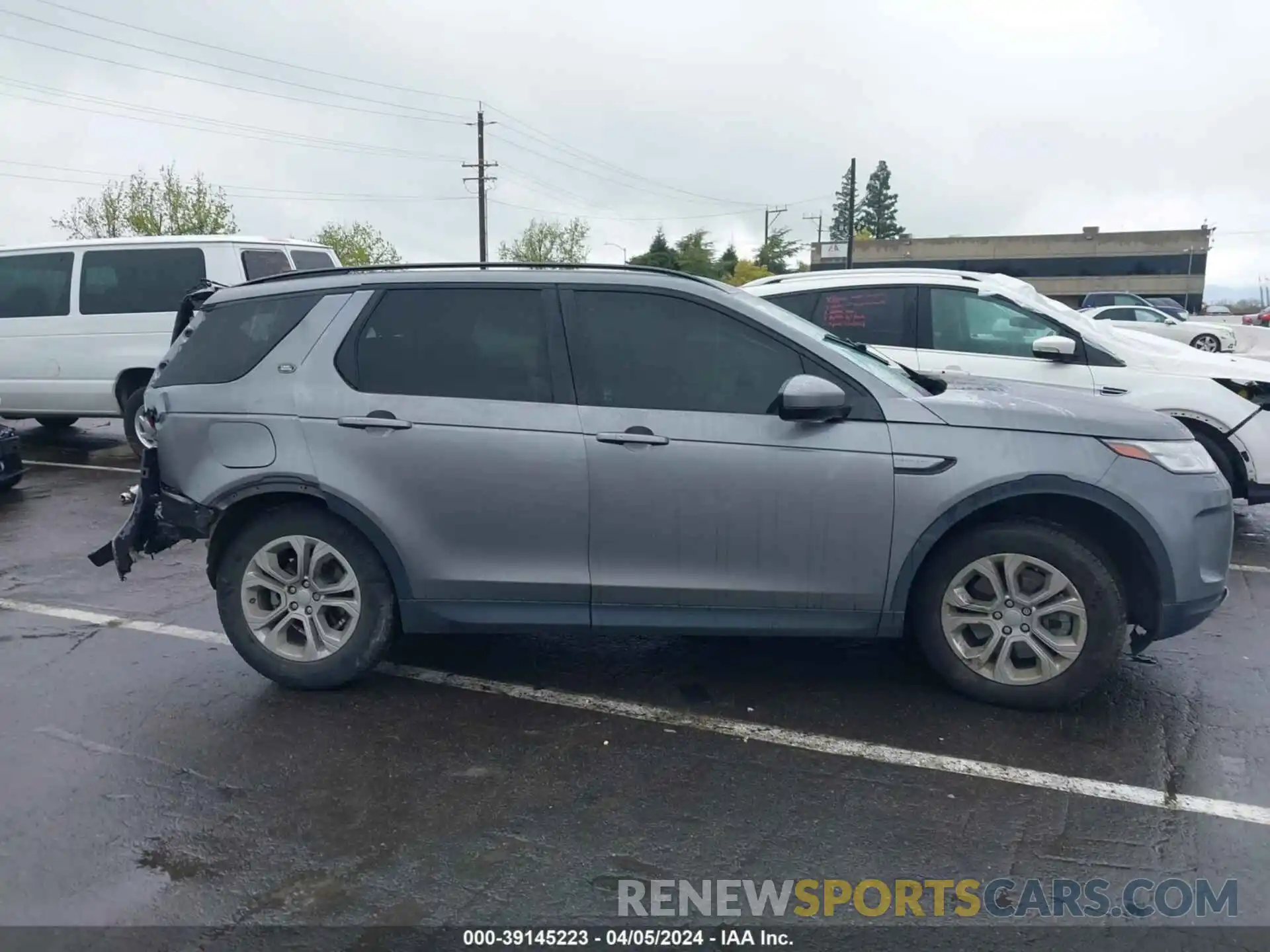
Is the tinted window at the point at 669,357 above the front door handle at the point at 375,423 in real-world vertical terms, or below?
above

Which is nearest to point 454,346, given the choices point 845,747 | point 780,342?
point 780,342

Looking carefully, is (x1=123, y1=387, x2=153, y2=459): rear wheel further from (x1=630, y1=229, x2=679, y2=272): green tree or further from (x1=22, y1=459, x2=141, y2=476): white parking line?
(x1=630, y1=229, x2=679, y2=272): green tree

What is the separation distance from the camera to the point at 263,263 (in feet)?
31.6

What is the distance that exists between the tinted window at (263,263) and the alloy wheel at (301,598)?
19.5 ft

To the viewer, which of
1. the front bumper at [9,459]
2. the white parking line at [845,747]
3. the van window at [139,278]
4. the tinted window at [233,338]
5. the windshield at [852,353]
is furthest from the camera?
the van window at [139,278]

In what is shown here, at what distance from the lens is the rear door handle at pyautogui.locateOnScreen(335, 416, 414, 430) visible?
13.7ft

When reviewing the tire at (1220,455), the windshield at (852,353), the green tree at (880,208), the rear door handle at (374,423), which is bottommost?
the tire at (1220,455)

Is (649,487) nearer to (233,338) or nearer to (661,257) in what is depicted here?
(233,338)

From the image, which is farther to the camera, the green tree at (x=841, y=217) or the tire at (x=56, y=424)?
the green tree at (x=841, y=217)

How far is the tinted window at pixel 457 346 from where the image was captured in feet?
13.7

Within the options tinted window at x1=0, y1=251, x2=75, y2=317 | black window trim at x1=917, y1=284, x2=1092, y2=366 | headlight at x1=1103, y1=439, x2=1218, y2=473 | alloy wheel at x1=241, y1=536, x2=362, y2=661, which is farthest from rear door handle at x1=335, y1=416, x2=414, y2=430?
tinted window at x1=0, y1=251, x2=75, y2=317

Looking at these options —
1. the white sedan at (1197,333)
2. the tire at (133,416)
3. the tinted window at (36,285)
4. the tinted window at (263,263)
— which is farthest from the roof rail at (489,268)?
the white sedan at (1197,333)

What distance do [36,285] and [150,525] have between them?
7.31 m

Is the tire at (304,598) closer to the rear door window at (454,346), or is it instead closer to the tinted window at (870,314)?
the rear door window at (454,346)
